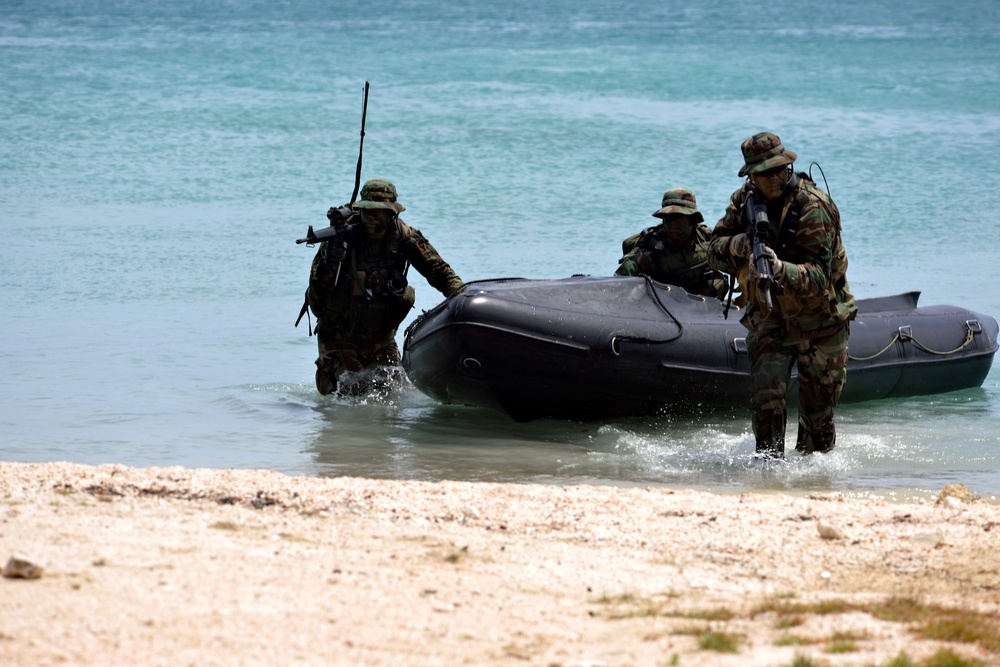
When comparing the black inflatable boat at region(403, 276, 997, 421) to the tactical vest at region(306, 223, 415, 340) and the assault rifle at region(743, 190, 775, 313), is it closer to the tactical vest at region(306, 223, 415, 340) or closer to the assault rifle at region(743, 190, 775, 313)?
the tactical vest at region(306, 223, 415, 340)

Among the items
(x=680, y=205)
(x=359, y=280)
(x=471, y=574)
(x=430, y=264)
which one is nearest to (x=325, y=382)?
(x=359, y=280)

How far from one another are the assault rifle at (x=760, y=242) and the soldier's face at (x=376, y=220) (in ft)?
7.34

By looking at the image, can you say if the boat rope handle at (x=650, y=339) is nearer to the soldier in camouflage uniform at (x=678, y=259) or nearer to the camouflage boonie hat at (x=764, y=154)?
the soldier in camouflage uniform at (x=678, y=259)

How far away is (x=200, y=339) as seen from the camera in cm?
1119

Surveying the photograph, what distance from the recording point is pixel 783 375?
21.2 feet

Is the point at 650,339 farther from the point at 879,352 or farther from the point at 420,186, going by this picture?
the point at 420,186

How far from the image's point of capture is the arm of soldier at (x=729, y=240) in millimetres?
6309

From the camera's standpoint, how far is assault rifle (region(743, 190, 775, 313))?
19.8ft

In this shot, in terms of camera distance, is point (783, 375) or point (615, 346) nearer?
point (783, 375)

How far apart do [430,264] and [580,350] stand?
3.31 feet

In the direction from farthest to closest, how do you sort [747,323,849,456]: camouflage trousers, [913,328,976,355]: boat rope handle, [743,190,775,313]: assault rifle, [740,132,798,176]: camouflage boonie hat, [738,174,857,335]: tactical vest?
1. [913,328,976,355]: boat rope handle
2. [747,323,849,456]: camouflage trousers
3. [738,174,857,335]: tactical vest
4. [740,132,798,176]: camouflage boonie hat
5. [743,190,775,313]: assault rifle

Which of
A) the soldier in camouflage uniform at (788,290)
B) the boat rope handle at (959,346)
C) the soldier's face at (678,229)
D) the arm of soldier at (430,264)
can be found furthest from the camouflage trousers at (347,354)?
the boat rope handle at (959,346)

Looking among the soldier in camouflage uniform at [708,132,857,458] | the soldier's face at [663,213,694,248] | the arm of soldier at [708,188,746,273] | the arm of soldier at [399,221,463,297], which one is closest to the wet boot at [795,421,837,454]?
the soldier in camouflage uniform at [708,132,857,458]

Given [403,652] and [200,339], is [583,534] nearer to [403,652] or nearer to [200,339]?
[403,652]
